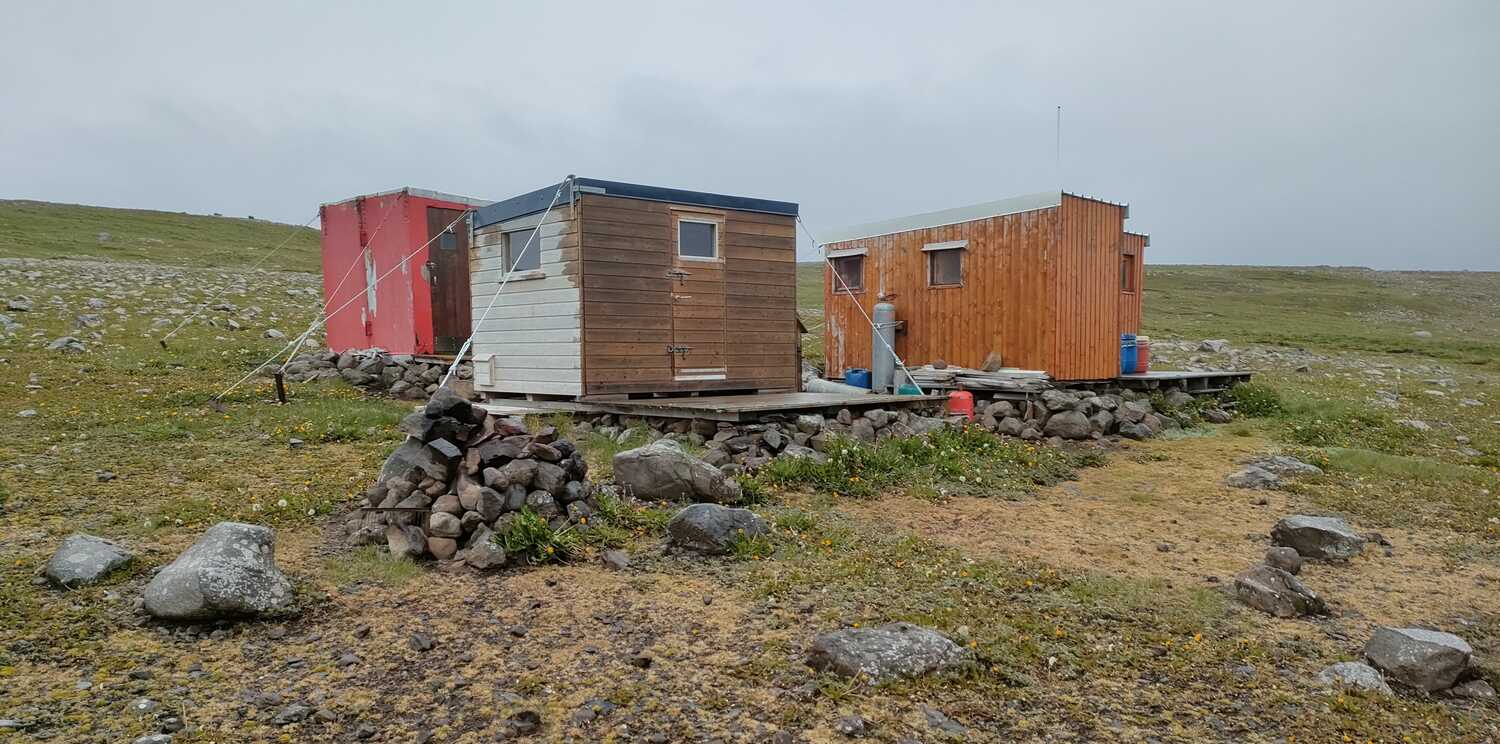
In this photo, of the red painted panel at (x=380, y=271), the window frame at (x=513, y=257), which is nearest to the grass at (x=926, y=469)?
the window frame at (x=513, y=257)

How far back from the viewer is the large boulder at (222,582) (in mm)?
4594

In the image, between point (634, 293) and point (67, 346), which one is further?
point (67, 346)

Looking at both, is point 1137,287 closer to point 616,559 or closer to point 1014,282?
point 1014,282

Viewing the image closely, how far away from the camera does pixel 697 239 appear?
1220 centimetres

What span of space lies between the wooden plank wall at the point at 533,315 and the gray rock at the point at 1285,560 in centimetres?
838

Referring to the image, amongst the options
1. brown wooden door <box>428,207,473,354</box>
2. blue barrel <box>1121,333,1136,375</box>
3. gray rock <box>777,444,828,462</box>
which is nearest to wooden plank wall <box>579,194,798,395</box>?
gray rock <box>777,444,828,462</box>

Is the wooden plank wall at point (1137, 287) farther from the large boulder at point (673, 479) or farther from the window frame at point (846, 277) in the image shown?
the large boulder at point (673, 479)

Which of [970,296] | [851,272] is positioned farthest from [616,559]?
[851,272]

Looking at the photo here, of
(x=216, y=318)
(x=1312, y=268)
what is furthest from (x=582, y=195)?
(x=1312, y=268)

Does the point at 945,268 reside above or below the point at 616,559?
above

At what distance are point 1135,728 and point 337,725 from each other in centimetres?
374

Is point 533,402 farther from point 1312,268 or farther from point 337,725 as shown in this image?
point 1312,268

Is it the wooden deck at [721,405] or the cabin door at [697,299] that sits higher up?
the cabin door at [697,299]

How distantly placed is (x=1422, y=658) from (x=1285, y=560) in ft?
6.92
